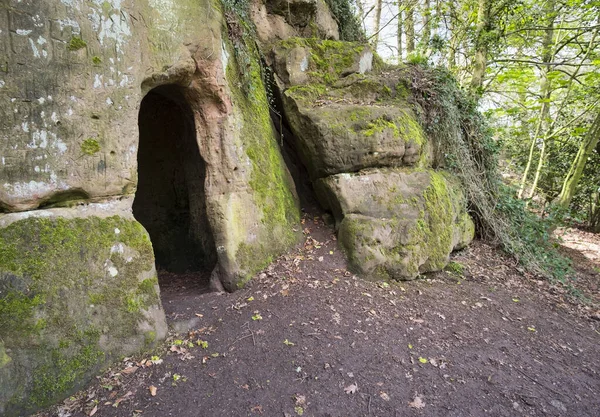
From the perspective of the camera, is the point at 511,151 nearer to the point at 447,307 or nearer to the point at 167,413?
the point at 447,307

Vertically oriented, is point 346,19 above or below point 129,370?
above

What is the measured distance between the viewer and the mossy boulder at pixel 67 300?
2.94 m

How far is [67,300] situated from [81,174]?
3.95 feet

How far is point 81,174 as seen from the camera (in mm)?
3414

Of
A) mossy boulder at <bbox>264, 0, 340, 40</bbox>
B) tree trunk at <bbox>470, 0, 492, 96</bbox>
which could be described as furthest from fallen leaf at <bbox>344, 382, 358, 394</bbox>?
tree trunk at <bbox>470, 0, 492, 96</bbox>

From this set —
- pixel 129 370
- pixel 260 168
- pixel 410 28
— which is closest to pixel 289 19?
pixel 260 168

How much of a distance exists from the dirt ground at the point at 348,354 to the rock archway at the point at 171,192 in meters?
0.85

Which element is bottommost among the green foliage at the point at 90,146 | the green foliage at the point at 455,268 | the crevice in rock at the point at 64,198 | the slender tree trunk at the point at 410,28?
the green foliage at the point at 455,268

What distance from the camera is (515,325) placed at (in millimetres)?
5105

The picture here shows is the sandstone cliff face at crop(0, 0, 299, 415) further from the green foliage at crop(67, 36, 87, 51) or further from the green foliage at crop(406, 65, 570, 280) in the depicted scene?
the green foliage at crop(406, 65, 570, 280)

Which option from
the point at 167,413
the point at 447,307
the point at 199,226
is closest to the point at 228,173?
the point at 199,226

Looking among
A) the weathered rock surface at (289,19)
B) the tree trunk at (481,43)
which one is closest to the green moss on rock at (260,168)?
the weathered rock surface at (289,19)

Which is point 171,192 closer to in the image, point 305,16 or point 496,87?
point 305,16

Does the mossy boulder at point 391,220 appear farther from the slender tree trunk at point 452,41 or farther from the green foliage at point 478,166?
the slender tree trunk at point 452,41
